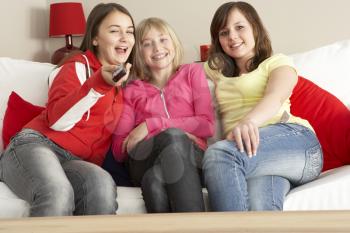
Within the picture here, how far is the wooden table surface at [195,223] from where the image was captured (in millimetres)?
728

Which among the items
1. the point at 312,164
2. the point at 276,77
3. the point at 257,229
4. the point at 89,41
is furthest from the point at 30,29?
the point at 257,229

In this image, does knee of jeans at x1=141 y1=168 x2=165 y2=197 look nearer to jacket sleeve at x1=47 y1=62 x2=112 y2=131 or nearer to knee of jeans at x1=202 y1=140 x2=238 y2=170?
knee of jeans at x1=202 y1=140 x2=238 y2=170

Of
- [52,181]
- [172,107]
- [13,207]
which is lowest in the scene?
[13,207]

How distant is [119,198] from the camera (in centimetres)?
149

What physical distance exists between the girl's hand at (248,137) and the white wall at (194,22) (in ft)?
5.69

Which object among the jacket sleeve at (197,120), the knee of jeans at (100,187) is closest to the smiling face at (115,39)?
the jacket sleeve at (197,120)

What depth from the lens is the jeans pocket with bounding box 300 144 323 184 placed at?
148cm

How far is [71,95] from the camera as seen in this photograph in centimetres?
155

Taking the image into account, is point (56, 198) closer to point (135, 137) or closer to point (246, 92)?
point (135, 137)

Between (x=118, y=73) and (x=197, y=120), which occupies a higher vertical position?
(x=118, y=73)

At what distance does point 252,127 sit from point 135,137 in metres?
0.44

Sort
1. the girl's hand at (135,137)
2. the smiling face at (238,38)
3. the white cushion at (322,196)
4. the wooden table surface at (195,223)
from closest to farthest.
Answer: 1. the wooden table surface at (195,223)
2. the white cushion at (322,196)
3. the girl's hand at (135,137)
4. the smiling face at (238,38)

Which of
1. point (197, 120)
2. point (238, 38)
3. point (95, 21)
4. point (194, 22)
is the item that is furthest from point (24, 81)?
point (194, 22)

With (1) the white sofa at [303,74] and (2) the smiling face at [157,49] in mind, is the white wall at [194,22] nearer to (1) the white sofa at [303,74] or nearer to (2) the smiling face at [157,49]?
(1) the white sofa at [303,74]
